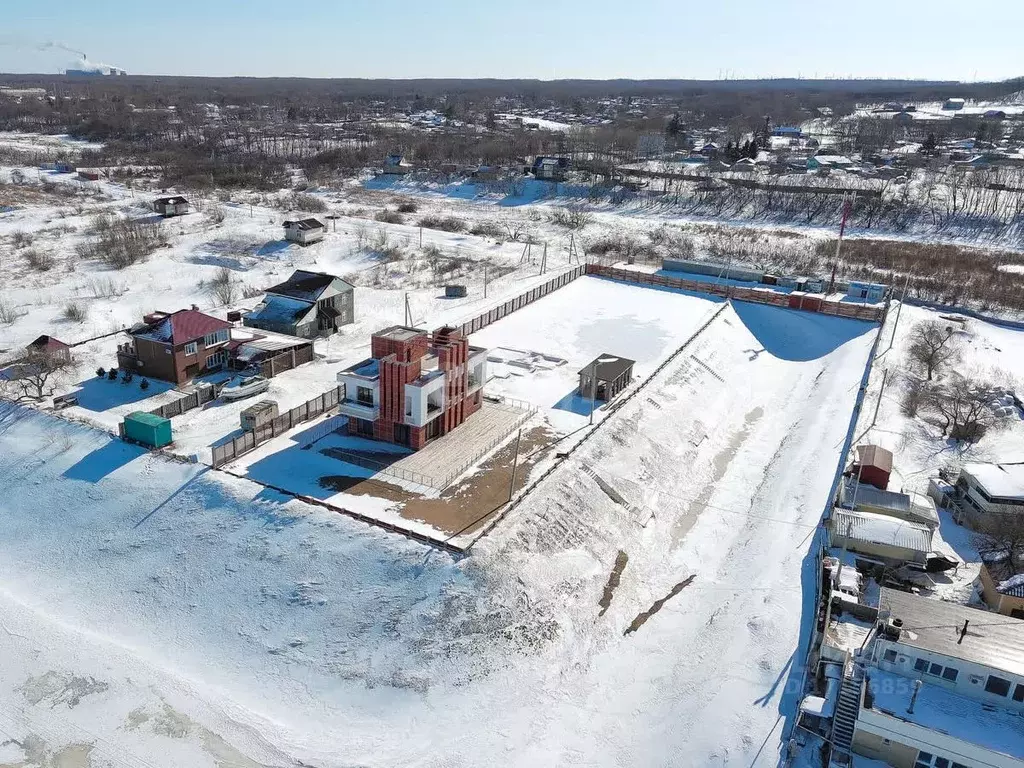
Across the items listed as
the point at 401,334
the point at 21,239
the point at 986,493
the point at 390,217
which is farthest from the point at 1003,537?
the point at 21,239

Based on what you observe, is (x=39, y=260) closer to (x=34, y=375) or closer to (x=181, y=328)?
(x=34, y=375)

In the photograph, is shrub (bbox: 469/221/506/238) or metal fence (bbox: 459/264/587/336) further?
shrub (bbox: 469/221/506/238)

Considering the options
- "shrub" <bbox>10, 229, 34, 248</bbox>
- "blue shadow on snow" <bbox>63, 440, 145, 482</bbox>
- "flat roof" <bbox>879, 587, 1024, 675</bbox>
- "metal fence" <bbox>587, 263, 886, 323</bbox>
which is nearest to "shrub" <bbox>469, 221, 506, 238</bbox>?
"metal fence" <bbox>587, 263, 886, 323</bbox>

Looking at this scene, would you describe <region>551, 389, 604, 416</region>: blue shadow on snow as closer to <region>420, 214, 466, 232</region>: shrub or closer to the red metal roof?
the red metal roof

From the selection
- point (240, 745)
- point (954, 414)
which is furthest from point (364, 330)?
point (954, 414)

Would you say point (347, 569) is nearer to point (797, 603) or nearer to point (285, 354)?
point (797, 603)

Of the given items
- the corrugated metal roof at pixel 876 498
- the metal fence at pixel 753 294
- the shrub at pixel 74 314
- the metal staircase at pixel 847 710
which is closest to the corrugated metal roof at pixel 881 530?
the corrugated metal roof at pixel 876 498
